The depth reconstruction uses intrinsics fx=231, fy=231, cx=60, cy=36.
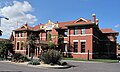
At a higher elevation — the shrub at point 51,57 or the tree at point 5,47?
the tree at point 5,47

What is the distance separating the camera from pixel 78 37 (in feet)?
153

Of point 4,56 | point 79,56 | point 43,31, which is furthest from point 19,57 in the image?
point 43,31

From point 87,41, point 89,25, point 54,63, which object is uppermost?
point 89,25

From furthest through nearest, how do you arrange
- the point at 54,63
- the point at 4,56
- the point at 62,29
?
the point at 62,29
the point at 4,56
the point at 54,63

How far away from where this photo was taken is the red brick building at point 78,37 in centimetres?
4578

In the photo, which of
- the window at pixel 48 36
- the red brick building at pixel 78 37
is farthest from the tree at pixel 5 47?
the window at pixel 48 36

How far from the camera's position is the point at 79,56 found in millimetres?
46531

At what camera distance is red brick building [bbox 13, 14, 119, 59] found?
150ft

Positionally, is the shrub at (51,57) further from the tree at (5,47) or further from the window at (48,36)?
the window at (48,36)

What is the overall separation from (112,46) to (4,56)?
2508 cm

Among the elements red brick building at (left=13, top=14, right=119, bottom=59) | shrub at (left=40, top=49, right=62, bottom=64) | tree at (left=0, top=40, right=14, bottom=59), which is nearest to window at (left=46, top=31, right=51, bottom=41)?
Result: red brick building at (left=13, top=14, right=119, bottom=59)

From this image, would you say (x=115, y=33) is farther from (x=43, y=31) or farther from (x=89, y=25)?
(x=43, y=31)

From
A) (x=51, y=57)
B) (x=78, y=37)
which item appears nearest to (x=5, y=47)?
(x=51, y=57)

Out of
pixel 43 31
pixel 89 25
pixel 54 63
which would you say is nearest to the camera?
pixel 54 63
